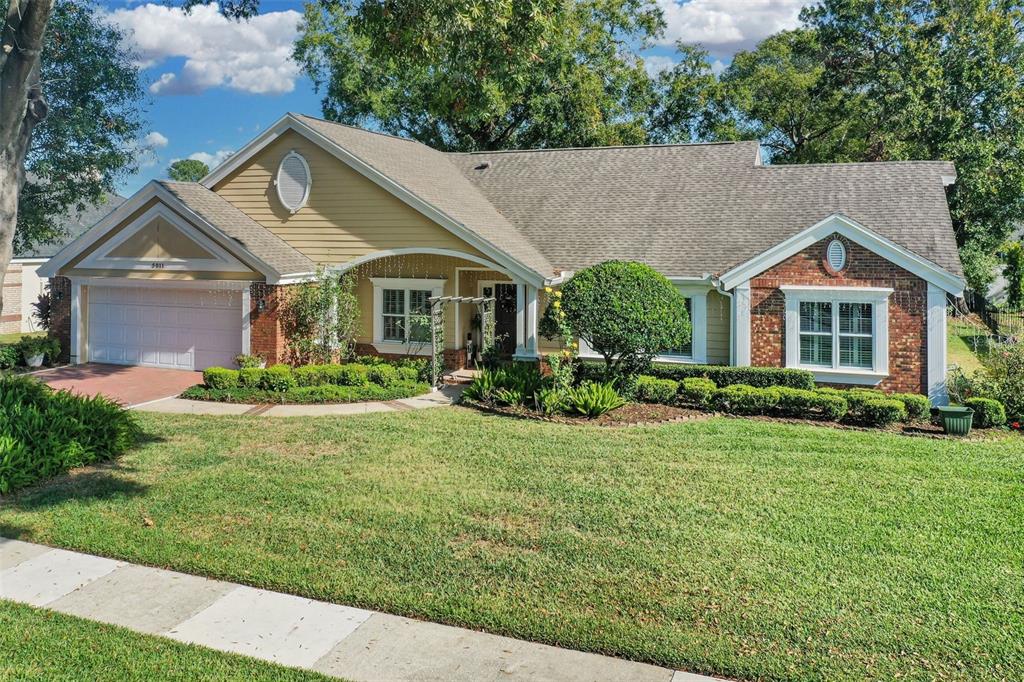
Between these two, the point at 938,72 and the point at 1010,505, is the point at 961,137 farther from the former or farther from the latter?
the point at 1010,505

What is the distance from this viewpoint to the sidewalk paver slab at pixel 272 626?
645 cm

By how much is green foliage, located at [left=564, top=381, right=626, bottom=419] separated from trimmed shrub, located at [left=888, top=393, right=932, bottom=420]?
539cm

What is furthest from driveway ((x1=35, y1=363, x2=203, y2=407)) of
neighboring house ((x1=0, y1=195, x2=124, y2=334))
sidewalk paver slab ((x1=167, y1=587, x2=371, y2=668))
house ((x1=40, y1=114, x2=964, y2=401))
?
neighboring house ((x1=0, y1=195, x2=124, y2=334))

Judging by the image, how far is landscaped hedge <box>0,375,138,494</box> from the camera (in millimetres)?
10641

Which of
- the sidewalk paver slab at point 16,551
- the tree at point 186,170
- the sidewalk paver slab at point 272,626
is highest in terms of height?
the tree at point 186,170

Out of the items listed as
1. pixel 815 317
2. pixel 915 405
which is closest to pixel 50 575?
pixel 915 405

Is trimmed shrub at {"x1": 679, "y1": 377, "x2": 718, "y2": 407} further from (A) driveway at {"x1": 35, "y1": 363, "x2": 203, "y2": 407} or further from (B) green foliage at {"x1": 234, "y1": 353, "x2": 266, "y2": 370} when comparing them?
(A) driveway at {"x1": 35, "y1": 363, "x2": 203, "y2": 407}

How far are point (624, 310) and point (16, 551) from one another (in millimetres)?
10597

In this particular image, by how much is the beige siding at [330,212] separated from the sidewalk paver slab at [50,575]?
11.8 meters

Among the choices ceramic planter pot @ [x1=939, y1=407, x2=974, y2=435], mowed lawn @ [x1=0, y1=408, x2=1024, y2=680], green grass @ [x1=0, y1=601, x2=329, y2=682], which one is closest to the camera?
green grass @ [x1=0, y1=601, x2=329, y2=682]

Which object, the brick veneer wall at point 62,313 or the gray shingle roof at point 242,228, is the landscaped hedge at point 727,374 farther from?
the brick veneer wall at point 62,313

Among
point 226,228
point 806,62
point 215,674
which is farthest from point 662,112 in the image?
point 215,674

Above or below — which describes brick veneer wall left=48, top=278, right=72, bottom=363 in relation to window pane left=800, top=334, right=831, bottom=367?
above

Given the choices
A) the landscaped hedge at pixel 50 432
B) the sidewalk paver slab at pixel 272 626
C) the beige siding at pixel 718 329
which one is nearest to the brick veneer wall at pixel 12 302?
the landscaped hedge at pixel 50 432
